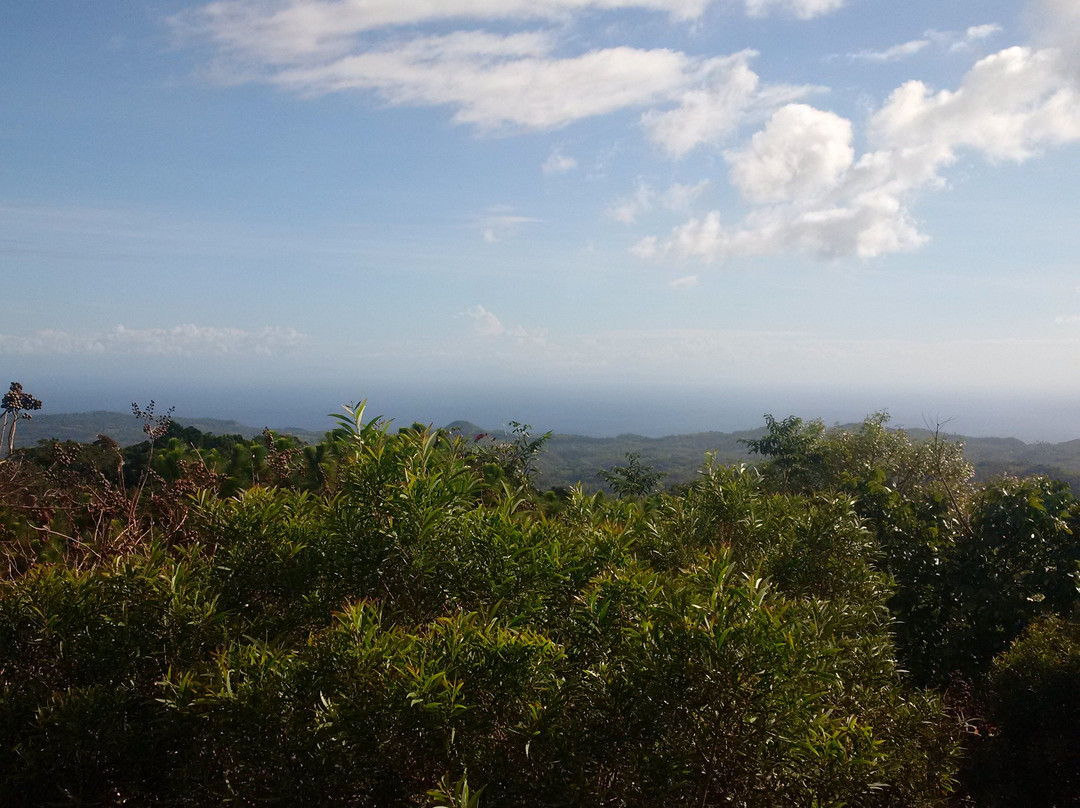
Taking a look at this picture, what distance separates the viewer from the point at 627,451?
82625 mm

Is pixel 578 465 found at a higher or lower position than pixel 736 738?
lower

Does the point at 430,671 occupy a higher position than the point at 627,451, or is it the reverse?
the point at 430,671

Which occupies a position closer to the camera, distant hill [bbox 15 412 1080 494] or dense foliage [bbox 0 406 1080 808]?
dense foliage [bbox 0 406 1080 808]

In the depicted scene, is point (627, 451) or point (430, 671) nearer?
point (430, 671)

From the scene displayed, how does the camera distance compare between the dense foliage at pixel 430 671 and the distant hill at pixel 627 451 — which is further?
the distant hill at pixel 627 451

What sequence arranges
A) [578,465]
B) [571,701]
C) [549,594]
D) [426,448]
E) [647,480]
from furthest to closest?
1. [578,465]
2. [647,480]
3. [426,448]
4. [549,594]
5. [571,701]

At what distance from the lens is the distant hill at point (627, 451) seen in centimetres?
5076

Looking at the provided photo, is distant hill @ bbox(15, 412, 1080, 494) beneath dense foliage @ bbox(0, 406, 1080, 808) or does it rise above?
beneath

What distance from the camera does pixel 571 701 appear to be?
12.0 ft

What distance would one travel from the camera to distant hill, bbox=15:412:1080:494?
167ft

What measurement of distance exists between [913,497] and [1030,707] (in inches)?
434

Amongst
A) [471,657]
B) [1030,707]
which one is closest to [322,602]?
[471,657]

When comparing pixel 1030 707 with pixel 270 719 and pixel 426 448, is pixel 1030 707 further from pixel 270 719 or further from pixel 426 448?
pixel 270 719

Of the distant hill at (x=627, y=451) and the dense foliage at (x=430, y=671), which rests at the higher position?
the dense foliage at (x=430, y=671)
